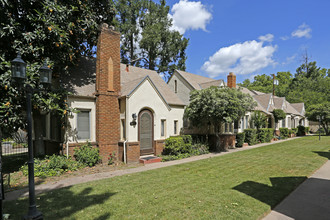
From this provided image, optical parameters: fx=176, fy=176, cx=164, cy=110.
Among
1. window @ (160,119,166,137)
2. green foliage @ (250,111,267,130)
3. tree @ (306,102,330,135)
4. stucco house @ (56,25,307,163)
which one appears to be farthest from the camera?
tree @ (306,102,330,135)

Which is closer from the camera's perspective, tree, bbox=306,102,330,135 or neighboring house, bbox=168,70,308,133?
neighboring house, bbox=168,70,308,133

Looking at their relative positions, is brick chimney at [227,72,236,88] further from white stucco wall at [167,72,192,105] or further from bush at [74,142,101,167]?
bush at [74,142,101,167]

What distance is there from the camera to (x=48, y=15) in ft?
24.9

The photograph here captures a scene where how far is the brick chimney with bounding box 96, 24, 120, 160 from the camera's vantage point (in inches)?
391

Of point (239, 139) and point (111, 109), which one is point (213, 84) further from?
point (111, 109)

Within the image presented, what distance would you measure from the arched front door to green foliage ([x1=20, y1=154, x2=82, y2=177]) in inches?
147

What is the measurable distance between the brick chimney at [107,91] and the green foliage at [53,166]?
1579 millimetres

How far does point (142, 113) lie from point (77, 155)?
14.1 feet

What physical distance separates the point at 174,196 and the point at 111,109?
659 centimetres

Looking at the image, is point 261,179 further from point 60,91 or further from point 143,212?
point 60,91

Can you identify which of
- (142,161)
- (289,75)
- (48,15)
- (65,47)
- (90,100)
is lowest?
(142,161)

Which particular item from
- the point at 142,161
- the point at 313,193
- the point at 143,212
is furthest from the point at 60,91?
the point at 313,193

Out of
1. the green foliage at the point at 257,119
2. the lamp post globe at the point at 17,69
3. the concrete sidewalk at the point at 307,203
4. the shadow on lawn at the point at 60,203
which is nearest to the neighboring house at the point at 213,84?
the green foliage at the point at 257,119

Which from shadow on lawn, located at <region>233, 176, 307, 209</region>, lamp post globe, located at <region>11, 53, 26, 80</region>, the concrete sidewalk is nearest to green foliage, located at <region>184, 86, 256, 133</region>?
shadow on lawn, located at <region>233, 176, 307, 209</region>
